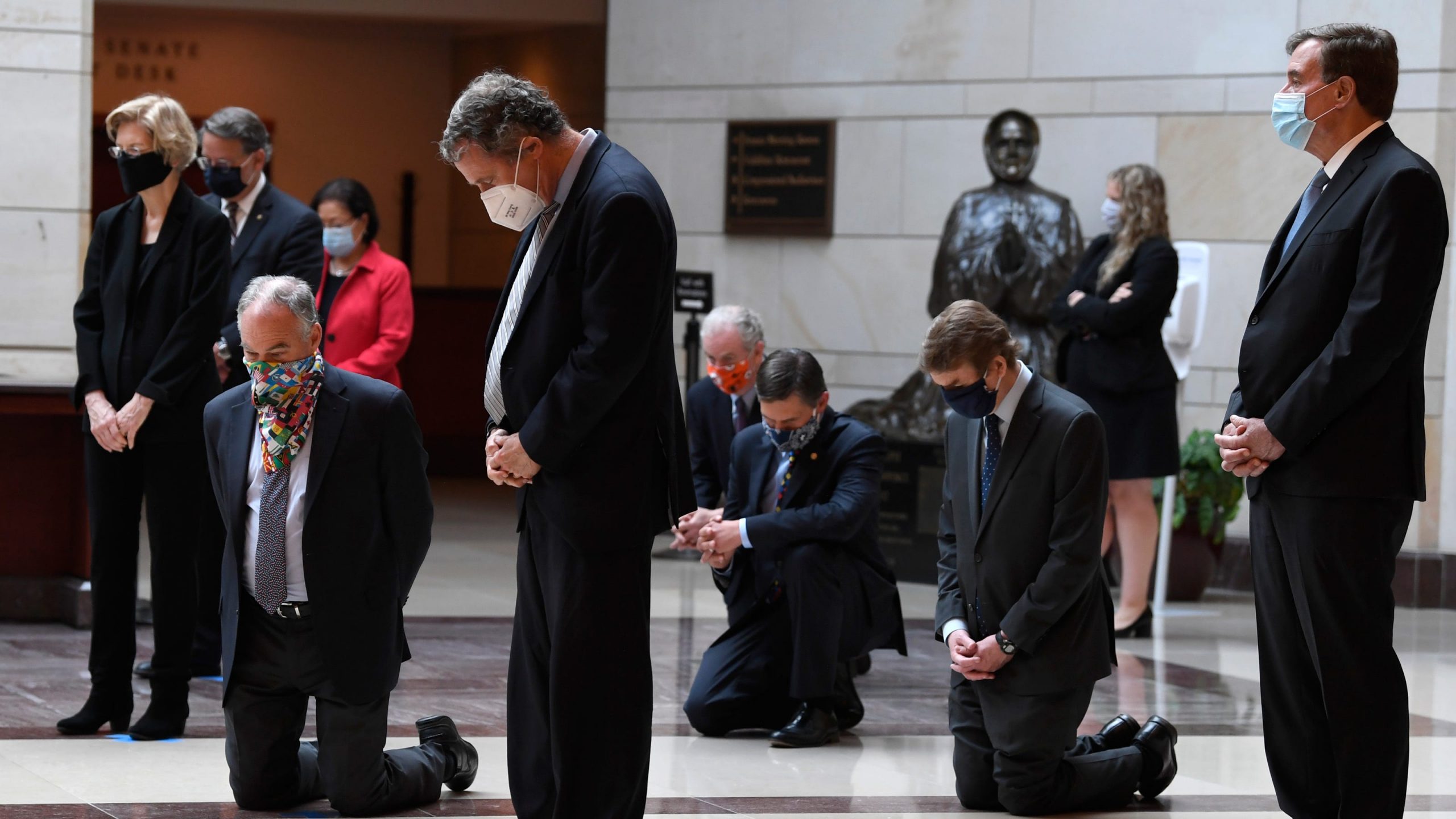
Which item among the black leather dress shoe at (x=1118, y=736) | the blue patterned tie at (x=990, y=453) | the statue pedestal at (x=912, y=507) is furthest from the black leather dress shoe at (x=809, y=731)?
the statue pedestal at (x=912, y=507)

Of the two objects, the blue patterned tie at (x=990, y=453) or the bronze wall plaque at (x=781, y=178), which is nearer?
the blue patterned tie at (x=990, y=453)

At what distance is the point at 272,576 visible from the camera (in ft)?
14.2

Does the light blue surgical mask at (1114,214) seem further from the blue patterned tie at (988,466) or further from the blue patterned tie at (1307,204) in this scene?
the blue patterned tie at (1307,204)

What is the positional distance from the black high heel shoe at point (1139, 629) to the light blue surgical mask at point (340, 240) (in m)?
3.62

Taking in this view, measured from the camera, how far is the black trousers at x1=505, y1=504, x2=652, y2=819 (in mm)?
3682

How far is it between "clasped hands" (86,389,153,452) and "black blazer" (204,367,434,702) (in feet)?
2.81

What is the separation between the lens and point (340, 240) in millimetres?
6871

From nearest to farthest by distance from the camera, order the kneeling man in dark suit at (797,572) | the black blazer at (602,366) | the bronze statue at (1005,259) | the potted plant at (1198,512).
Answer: the black blazer at (602,366) < the kneeling man in dark suit at (797,572) < the potted plant at (1198,512) < the bronze statue at (1005,259)

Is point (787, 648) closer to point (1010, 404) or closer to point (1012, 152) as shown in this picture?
point (1010, 404)

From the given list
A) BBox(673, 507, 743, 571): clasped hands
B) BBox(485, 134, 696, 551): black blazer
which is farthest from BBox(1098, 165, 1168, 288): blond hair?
BBox(485, 134, 696, 551): black blazer

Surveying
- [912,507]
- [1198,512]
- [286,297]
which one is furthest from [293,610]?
[1198,512]

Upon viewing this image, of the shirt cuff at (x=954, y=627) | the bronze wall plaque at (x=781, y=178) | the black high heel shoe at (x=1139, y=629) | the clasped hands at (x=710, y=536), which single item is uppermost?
the bronze wall plaque at (x=781, y=178)

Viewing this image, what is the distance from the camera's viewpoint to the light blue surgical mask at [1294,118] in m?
4.04

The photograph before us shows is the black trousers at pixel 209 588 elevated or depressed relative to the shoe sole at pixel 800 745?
elevated
